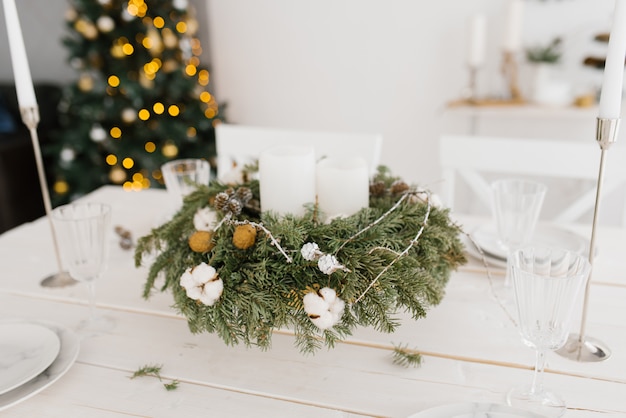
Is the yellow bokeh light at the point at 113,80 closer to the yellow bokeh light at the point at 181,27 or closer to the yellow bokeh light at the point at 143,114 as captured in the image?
the yellow bokeh light at the point at 143,114

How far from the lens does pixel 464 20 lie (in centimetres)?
270

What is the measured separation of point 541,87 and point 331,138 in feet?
4.66

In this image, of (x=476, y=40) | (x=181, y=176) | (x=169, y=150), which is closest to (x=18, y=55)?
(x=181, y=176)

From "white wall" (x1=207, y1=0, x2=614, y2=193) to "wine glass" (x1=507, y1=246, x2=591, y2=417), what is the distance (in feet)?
6.44

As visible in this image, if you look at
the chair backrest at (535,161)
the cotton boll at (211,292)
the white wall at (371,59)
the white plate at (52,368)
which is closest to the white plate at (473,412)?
the cotton boll at (211,292)

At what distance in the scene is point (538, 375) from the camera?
2.44 feet

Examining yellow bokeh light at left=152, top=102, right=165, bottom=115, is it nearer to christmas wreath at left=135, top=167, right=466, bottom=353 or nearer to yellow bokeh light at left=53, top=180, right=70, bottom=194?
yellow bokeh light at left=53, top=180, right=70, bottom=194

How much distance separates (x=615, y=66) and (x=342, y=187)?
0.44 m

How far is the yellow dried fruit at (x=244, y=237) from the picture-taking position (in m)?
0.80

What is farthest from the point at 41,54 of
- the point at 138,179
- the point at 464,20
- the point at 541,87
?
the point at 541,87

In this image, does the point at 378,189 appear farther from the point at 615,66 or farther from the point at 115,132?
the point at 115,132

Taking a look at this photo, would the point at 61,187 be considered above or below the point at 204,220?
below

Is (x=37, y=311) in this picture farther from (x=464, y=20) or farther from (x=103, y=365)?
(x=464, y=20)

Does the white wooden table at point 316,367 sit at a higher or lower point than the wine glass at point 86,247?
lower
